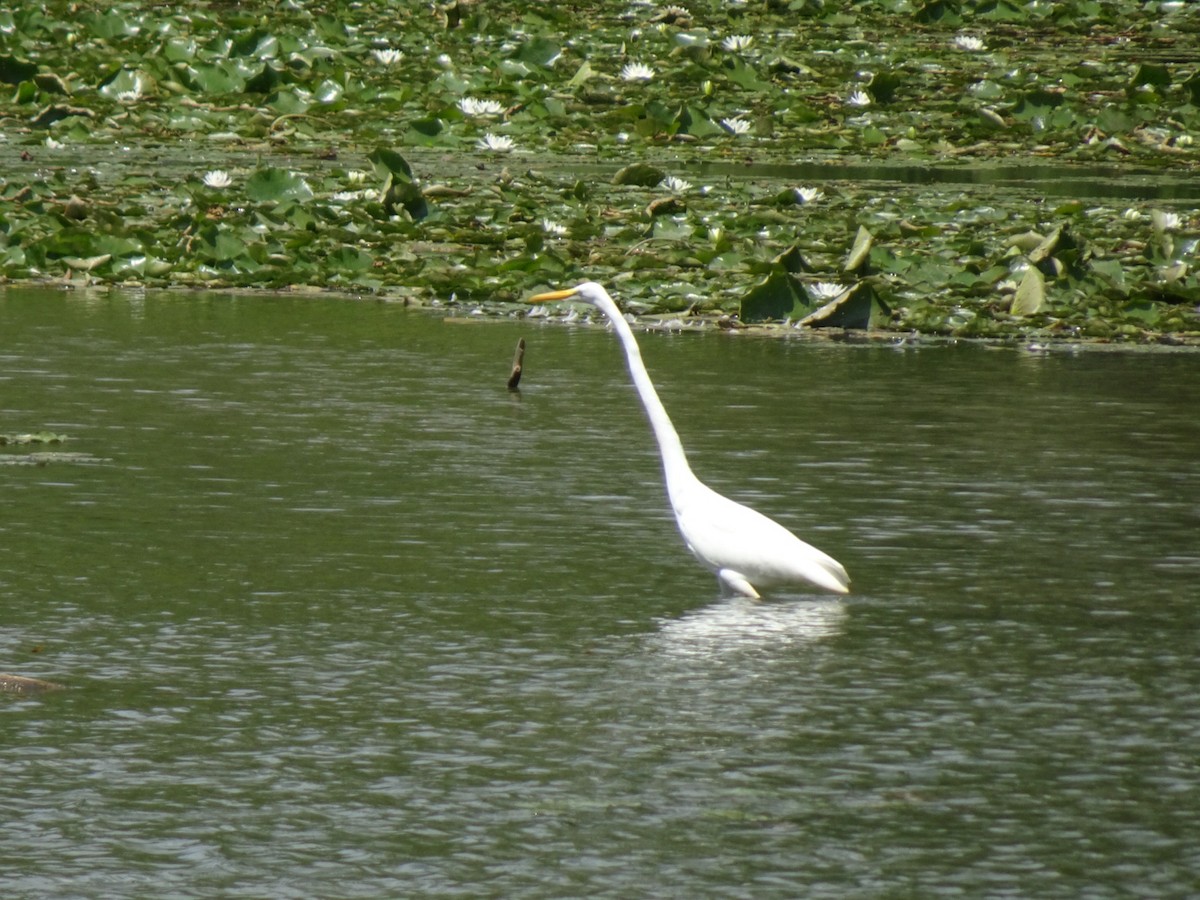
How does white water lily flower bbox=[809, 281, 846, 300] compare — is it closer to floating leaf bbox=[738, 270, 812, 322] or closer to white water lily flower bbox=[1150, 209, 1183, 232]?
floating leaf bbox=[738, 270, 812, 322]

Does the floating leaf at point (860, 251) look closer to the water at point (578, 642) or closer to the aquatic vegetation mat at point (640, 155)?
the aquatic vegetation mat at point (640, 155)

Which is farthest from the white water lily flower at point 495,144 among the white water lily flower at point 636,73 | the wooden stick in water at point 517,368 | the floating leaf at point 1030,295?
the wooden stick in water at point 517,368

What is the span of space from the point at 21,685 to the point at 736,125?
16.9 m

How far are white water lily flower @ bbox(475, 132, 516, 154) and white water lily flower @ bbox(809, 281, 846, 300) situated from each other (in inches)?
281

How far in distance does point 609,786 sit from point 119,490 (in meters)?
4.01

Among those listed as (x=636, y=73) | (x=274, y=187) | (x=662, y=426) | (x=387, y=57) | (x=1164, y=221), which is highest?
(x=387, y=57)

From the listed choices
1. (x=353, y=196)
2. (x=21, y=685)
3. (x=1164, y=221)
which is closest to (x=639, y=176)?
(x=353, y=196)

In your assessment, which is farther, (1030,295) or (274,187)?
(274,187)

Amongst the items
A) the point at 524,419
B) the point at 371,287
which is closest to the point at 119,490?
the point at 524,419

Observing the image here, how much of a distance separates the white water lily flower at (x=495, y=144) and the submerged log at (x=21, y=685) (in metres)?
15.2

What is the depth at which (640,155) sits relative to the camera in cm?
2139

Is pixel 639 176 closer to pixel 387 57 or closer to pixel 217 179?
pixel 217 179

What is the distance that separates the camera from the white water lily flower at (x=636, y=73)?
2336 cm

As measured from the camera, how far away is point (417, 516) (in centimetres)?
869
